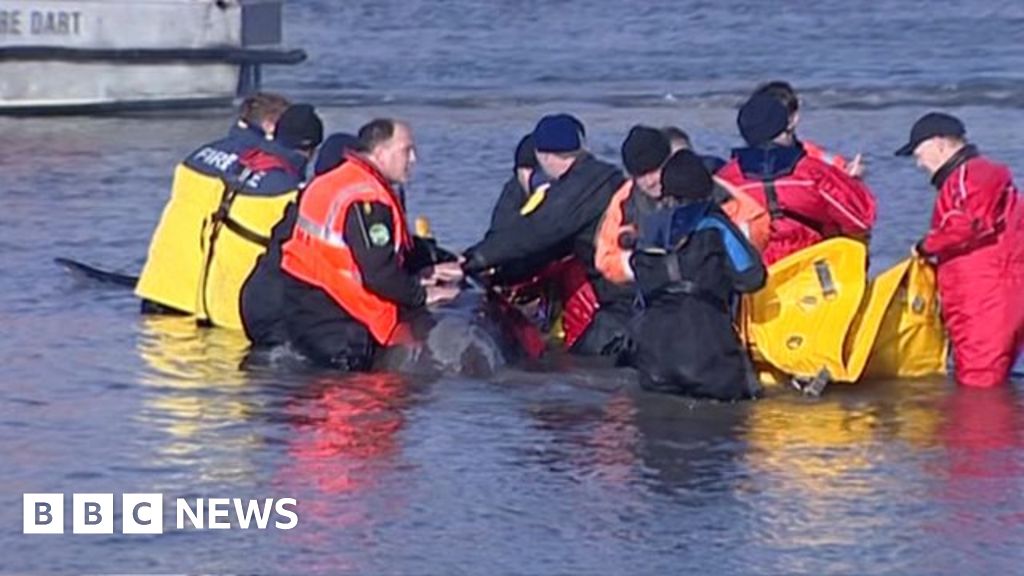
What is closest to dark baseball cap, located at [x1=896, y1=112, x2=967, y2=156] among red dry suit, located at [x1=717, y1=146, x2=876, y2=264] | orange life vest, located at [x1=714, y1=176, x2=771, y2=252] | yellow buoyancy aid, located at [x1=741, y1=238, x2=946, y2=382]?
red dry suit, located at [x1=717, y1=146, x2=876, y2=264]

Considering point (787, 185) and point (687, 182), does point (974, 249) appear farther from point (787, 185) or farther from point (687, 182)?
point (687, 182)

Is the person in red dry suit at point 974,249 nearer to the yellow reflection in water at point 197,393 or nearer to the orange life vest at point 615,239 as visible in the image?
the orange life vest at point 615,239

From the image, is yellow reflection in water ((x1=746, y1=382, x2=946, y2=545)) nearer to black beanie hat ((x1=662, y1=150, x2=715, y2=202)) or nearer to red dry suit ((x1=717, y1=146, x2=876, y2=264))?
red dry suit ((x1=717, y1=146, x2=876, y2=264))

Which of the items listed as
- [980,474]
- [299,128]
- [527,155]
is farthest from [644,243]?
[299,128]

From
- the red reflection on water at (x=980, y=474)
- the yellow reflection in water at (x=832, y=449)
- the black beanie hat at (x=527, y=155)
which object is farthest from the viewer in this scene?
the black beanie hat at (x=527, y=155)

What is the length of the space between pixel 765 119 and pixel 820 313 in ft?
2.90

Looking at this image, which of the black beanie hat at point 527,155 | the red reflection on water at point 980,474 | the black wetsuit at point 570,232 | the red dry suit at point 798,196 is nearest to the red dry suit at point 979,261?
the red reflection on water at point 980,474

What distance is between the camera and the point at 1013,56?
2753 cm

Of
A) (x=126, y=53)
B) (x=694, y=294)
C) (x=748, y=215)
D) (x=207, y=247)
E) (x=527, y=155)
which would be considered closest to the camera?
(x=694, y=294)

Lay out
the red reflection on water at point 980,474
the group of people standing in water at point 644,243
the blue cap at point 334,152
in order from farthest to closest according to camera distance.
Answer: the blue cap at point 334,152, the group of people standing in water at point 644,243, the red reflection on water at point 980,474

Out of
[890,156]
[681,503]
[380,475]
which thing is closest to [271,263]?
[380,475]

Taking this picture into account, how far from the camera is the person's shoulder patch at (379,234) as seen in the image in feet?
37.2

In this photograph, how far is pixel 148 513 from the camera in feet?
30.3

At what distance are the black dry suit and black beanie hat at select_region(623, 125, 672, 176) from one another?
0.36 meters
